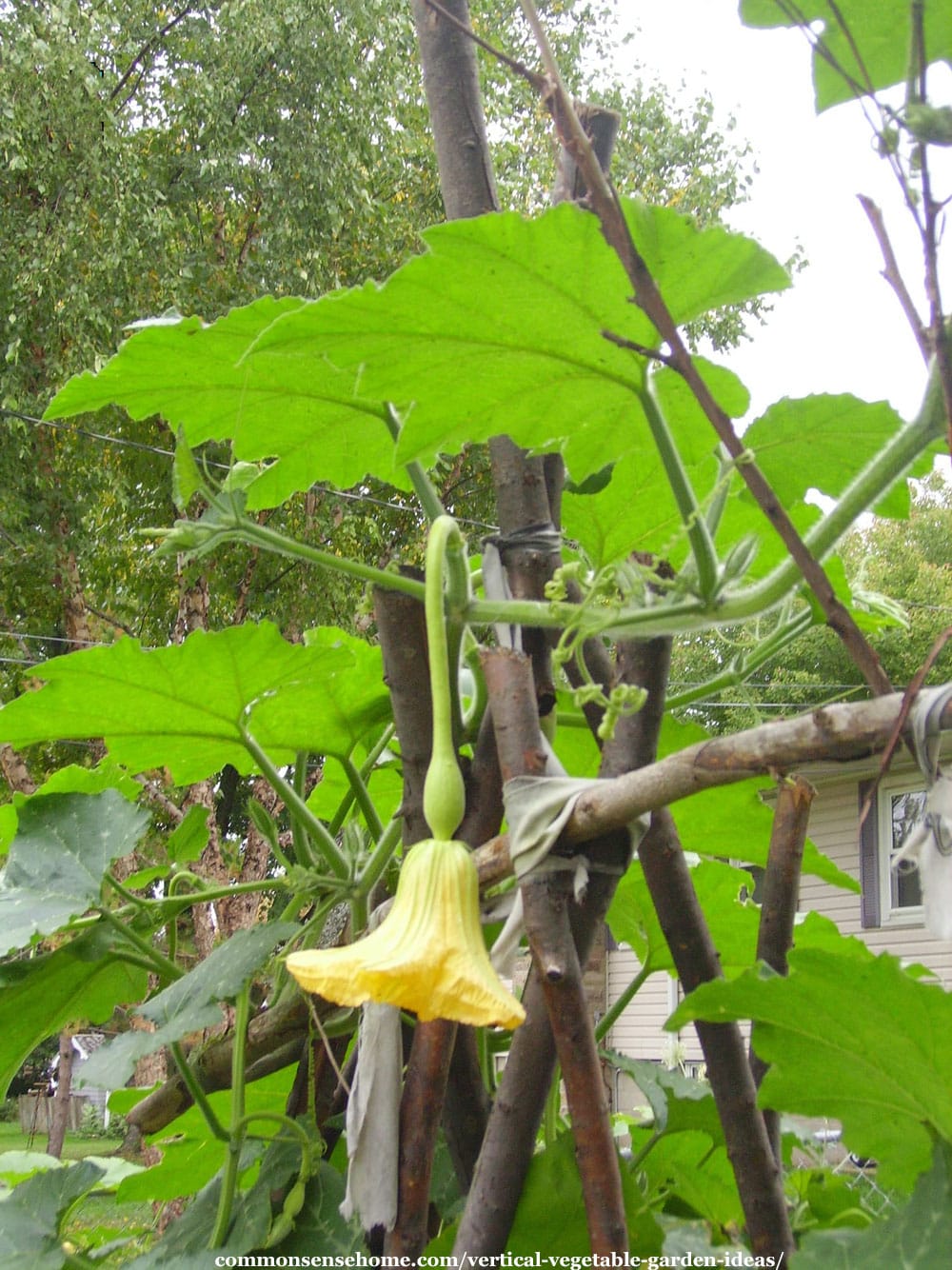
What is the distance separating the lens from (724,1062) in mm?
626

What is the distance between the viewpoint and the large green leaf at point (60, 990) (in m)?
0.79

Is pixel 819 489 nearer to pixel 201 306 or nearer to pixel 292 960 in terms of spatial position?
pixel 292 960

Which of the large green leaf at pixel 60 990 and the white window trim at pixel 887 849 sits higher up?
the large green leaf at pixel 60 990

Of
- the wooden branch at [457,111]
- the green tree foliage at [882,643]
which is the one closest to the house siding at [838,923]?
the green tree foliage at [882,643]

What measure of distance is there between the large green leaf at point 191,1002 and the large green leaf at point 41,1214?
0.38ft

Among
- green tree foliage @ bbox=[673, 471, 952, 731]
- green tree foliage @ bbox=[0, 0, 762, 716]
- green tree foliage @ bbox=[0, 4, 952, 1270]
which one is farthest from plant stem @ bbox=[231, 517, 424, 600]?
green tree foliage @ bbox=[673, 471, 952, 731]

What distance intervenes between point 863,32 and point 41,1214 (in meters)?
0.87

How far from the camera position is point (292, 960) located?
1.41 ft

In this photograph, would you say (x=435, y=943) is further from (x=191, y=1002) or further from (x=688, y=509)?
(x=191, y=1002)

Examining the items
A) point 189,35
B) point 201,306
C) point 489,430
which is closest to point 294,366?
point 489,430

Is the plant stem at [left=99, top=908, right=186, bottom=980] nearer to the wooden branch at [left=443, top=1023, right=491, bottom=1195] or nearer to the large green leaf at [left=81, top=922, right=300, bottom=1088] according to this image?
the large green leaf at [left=81, top=922, right=300, bottom=1088]

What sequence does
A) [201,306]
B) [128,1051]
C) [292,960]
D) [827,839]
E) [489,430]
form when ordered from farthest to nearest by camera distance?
→ [827,839] → [201,306] → [128,1051] → [489,430] → [292,960]

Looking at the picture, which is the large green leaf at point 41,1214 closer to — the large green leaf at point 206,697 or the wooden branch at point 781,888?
the large green leaf at point 206,697

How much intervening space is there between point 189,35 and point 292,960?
799cm
